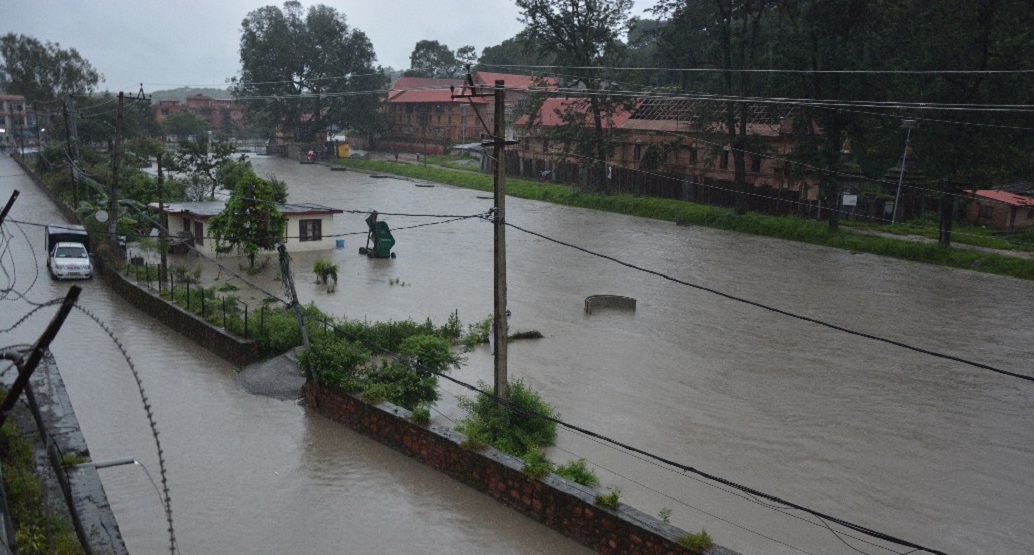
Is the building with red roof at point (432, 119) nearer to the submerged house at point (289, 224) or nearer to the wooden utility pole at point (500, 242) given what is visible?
the submerged house at point (289, 224)

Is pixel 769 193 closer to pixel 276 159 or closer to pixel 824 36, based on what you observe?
pixel 824 36

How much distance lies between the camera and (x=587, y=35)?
158 ft

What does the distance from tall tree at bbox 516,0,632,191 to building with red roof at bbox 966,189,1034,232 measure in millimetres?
18499

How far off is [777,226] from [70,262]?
1087 inches

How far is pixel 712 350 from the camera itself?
20516 millimetres

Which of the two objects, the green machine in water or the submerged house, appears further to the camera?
the green machine in water

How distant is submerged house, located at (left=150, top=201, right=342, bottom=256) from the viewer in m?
31.5

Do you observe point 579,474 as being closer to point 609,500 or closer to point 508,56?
point 609,500

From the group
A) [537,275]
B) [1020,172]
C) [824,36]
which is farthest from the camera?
[1020,172]

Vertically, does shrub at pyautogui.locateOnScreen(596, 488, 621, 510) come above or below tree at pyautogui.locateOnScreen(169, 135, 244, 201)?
below

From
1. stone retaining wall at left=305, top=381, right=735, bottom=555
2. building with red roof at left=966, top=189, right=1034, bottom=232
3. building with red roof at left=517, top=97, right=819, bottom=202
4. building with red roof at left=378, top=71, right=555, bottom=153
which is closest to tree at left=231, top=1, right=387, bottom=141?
building with red roof at left=378, top=71, right=555, bottom=153

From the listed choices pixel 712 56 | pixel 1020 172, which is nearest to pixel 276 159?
pixel 712 56

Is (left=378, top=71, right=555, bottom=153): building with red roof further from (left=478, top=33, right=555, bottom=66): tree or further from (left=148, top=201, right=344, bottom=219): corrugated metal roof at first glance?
(left=148, top=201, right=344, bottom=219): corrugated metal roof

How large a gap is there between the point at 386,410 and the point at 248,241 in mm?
15695
